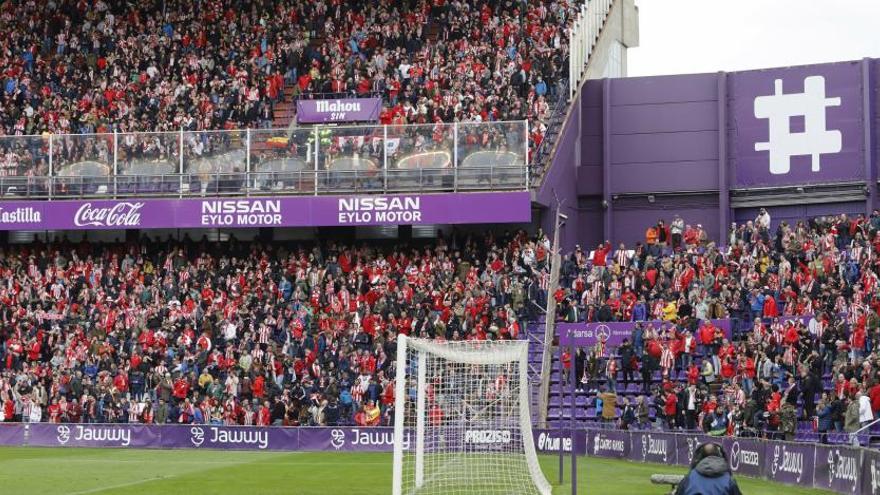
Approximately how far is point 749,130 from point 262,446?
22.7 metres

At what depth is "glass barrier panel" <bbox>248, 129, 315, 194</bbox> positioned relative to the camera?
50906mm

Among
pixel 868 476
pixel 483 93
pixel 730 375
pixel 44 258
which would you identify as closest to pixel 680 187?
pixel 483 93

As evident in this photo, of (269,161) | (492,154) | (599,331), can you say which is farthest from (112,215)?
(599,331)

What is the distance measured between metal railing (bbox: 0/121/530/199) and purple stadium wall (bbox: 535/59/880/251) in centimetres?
283

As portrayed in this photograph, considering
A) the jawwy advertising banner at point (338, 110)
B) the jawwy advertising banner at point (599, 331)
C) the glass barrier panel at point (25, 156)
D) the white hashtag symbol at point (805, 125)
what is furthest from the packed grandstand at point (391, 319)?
the white hashtag symbol at point (805, 125)

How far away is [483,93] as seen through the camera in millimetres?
52406

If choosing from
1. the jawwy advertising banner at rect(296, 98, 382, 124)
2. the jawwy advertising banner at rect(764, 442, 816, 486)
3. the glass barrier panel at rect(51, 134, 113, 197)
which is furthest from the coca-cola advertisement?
the jawwy advertising banner at rect(764, 442, 816, 486)

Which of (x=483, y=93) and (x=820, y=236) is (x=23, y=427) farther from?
(x=820, y=236)

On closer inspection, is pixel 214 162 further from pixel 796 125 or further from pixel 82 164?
pixel 796 125

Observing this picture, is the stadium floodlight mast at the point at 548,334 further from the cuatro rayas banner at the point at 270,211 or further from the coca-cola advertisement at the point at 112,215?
the coca-cola advertisement at the point at 112,215

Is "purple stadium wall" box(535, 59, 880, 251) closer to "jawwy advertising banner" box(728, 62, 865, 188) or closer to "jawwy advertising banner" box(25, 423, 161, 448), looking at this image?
"jawwy advertising banner" box(728, 62, 865, 188)

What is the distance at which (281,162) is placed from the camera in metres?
51.2

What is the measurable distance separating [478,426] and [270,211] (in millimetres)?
20294

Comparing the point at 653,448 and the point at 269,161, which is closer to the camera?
the point at 653,448
